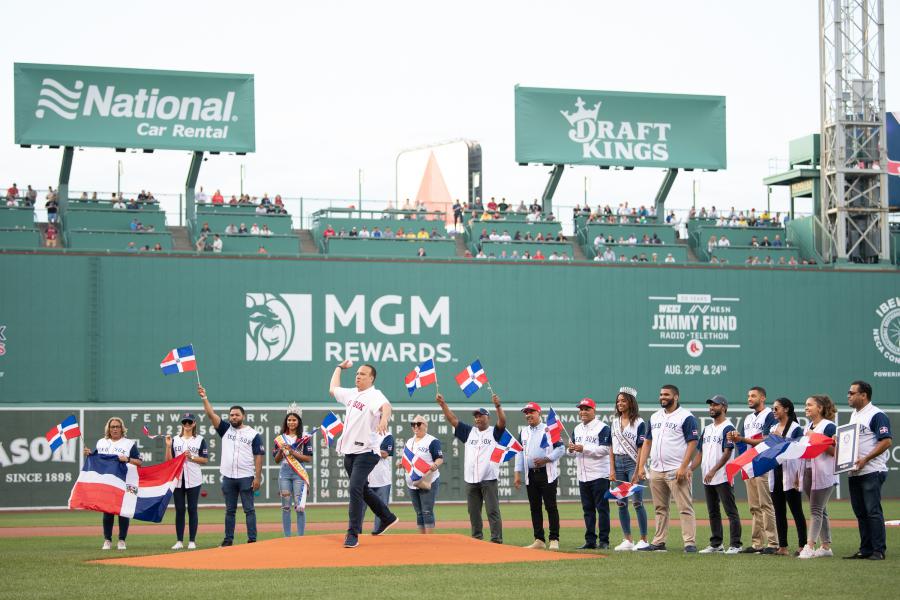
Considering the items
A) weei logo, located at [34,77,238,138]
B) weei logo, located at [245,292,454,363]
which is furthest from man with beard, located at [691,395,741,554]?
weei logo, located at [34,77,238,138]

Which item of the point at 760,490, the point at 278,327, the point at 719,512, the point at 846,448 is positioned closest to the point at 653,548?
the point at 719,512

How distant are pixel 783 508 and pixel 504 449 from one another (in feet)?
13.1

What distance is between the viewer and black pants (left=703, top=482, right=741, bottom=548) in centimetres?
1642

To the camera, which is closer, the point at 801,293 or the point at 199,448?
the point at 199,448

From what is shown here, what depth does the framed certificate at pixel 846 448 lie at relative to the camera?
49.2ft

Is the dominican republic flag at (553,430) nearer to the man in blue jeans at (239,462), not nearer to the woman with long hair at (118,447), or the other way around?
the man in blue jeans at (239,462)

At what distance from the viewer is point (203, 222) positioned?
127 ft

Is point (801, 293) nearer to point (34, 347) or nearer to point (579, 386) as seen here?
point (579, 386)

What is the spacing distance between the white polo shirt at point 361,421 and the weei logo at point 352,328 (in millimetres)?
21246

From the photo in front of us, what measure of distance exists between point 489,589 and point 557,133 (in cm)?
3278

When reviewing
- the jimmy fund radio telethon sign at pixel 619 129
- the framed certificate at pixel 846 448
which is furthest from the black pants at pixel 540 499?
the jimmy fund radio telethon sign at pixel 619 129

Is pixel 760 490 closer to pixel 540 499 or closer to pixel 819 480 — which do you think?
pixel 819 480

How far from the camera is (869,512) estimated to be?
14852mm

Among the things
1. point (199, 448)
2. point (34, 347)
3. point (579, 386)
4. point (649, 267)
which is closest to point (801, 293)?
point (649, 267)
